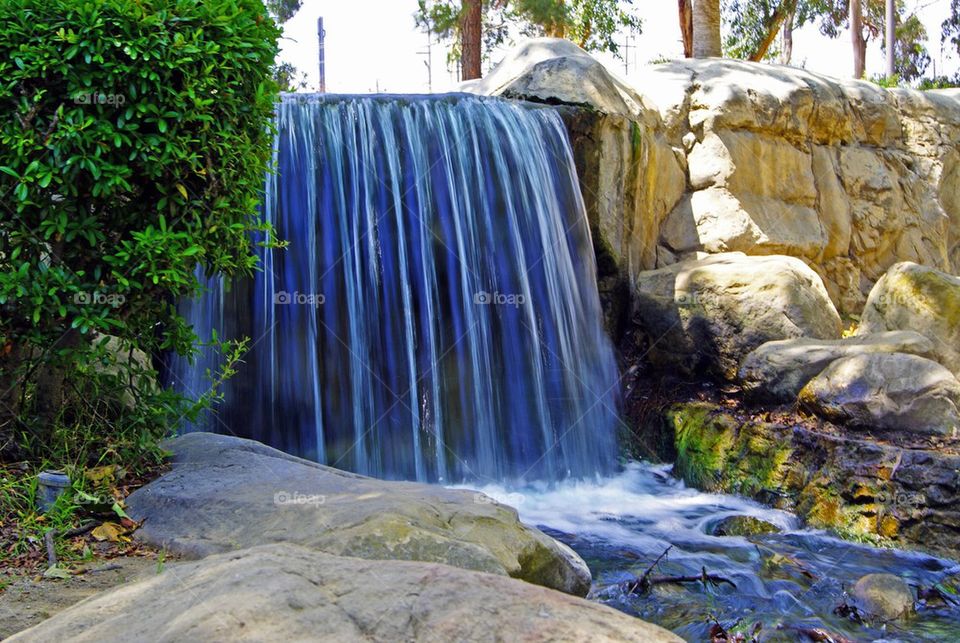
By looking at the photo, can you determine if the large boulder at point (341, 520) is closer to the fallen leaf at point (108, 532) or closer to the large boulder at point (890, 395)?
the fallen leaf at point (108, 532)

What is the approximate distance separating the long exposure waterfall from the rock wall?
672 mm

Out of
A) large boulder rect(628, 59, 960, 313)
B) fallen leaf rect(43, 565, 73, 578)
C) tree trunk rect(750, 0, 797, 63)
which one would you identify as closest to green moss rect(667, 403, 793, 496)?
large boulder rect(628, 59, 960, 313)

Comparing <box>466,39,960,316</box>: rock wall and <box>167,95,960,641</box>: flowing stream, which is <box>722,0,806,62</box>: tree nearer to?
<box>466,39,960,316</box>: rock wall

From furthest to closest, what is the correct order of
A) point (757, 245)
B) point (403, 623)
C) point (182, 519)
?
point (757, 245)
point (182, 519)
point (403, 623)

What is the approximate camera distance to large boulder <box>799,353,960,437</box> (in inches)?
288

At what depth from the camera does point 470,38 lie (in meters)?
18.5

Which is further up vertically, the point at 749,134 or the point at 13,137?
the point at 749,134

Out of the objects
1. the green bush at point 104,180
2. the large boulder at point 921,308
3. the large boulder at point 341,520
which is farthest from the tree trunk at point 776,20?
the large boulder at point 341,520

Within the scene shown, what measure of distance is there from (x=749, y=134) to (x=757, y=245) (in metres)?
1.56

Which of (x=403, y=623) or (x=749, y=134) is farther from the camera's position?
(x=749, y=134)

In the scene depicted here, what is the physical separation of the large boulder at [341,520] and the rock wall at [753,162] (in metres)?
6.69

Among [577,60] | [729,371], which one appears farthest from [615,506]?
[577,60]

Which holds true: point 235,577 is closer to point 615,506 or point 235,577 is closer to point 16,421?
point 16,421

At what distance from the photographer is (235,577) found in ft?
8.00
